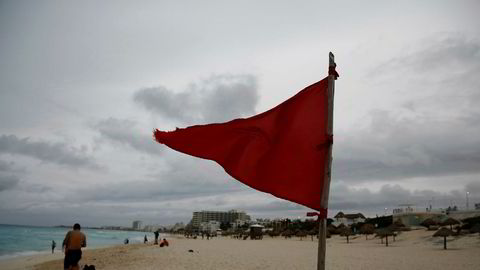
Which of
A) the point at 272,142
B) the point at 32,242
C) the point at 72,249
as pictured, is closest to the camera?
the point at 272,142

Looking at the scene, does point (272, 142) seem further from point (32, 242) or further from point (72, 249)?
point (32, 242)

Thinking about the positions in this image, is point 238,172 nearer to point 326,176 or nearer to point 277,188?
point 277,188

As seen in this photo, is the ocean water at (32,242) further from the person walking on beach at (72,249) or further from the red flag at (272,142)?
the red flag at (272,142)

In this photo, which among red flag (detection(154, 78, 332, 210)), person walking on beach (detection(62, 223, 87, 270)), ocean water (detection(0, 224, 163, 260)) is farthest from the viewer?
ocean water (detection(0, 224, 163, 260))

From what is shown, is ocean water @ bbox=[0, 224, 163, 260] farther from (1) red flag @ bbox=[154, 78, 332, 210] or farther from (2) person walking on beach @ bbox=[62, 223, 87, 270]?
(1) red flag @ bbox=[154, 78, 332, 210]

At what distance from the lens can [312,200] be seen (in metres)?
3.25

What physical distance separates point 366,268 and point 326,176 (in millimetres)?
13773

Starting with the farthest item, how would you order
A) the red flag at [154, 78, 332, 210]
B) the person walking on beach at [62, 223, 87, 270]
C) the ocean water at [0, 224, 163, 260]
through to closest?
the ocean water at [0, 224, 163, 260] → the person walking on beach at [62, 223, 87, 270] → the red flag at [154, 78, 332, 210]

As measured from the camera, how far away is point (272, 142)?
11.6 feet

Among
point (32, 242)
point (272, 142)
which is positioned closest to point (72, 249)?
point (272, 142)

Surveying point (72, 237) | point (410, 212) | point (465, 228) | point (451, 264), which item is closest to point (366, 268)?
point (451, 264)

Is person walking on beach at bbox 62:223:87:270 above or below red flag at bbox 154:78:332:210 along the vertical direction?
below

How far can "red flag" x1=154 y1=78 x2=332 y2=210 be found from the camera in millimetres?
3381

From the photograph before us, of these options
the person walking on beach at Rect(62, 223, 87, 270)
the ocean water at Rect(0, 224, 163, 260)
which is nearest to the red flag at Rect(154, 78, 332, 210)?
the person walking on beach at Rect(62, 223, 87, 270)
